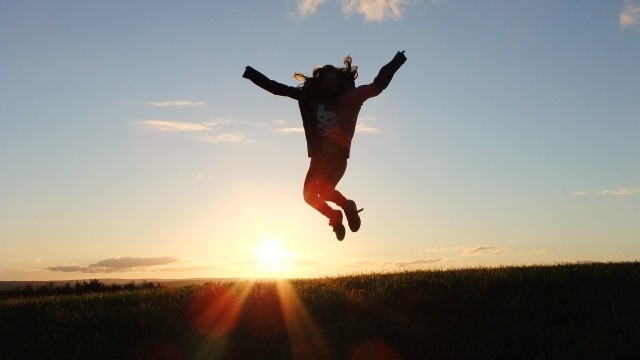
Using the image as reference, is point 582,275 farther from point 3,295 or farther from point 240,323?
point 3,295

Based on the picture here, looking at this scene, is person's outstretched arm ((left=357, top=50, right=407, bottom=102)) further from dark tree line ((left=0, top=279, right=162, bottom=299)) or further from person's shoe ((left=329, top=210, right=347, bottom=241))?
dark tree line ((left=0, top=279, right=162, bottom=299))

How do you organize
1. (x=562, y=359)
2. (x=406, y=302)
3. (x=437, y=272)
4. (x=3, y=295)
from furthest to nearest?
(x=3, y=295)
(x=437, y=272)
(x=406, y=302)
(x=562, y=359)

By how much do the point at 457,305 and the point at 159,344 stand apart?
4895 mm

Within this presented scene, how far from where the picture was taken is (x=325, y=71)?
35.6ft

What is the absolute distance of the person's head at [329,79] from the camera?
1067 centimetres

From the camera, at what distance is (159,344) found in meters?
9.25

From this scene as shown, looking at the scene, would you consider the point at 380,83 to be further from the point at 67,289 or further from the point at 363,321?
the point at 67,289

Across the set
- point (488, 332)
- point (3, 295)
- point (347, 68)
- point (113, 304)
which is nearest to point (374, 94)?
point (347, 68)

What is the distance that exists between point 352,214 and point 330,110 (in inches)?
71.3

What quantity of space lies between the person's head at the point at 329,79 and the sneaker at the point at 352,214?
1.92 meters

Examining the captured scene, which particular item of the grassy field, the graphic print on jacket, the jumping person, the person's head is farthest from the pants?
the grassy field

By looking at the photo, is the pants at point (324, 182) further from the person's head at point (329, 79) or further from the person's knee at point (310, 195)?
the person's head at point (329, 79)

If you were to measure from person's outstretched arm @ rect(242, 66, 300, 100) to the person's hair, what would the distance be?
213 mm

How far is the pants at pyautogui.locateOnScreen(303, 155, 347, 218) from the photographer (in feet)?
34.1
